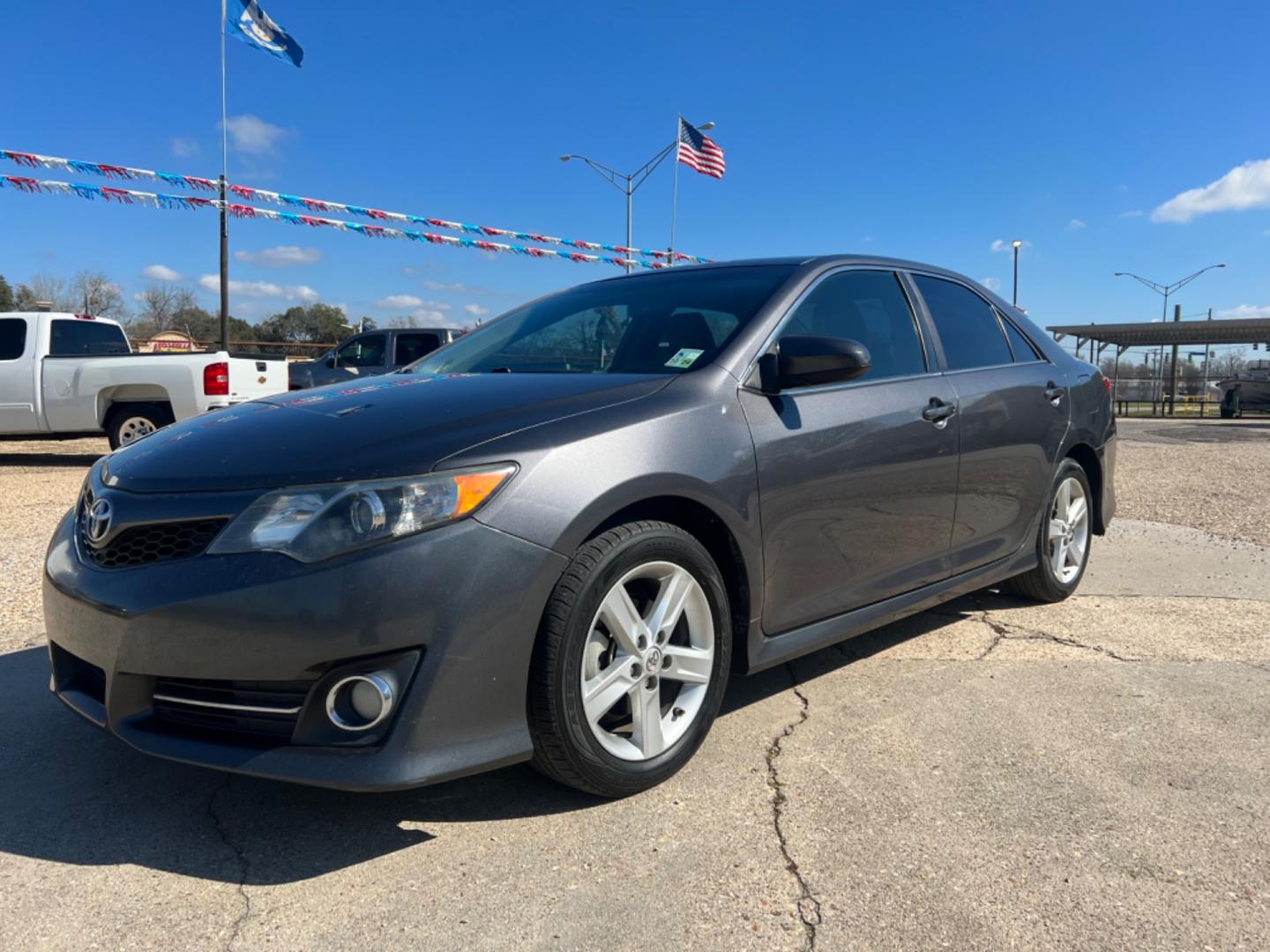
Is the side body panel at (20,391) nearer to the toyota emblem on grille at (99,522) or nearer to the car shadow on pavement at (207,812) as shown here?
the car shadow on pavement at (207,812)

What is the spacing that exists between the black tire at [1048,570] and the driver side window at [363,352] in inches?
477

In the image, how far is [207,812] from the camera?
2.55 meters

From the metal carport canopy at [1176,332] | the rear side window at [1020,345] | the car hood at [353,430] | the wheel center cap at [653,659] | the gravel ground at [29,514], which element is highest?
the metal carport canopy at [1176,332]

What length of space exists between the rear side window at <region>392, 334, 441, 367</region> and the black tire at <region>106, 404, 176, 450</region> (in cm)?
442

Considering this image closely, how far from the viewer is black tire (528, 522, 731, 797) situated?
235 centimetres

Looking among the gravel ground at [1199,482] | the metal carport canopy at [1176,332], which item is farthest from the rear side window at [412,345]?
the metal carport canopy at [1176,332]

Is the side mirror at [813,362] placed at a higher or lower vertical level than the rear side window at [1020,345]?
lower

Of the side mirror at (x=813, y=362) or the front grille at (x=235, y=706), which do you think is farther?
the side mirror at (x=813, y=362)

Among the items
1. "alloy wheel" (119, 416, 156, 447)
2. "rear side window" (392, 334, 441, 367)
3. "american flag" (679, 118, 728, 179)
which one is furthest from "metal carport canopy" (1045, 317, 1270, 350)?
"alloy wheel" (119, 416, 156, 447)

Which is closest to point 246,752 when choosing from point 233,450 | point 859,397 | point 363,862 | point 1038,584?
point 363,862

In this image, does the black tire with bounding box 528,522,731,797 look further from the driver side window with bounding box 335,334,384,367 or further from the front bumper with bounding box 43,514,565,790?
the driver side window with bounding box 335,334,384,367

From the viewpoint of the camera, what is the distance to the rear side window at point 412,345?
48.9ft

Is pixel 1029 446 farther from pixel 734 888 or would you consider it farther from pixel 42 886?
pixel 42 886

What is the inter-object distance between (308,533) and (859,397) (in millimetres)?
1996
